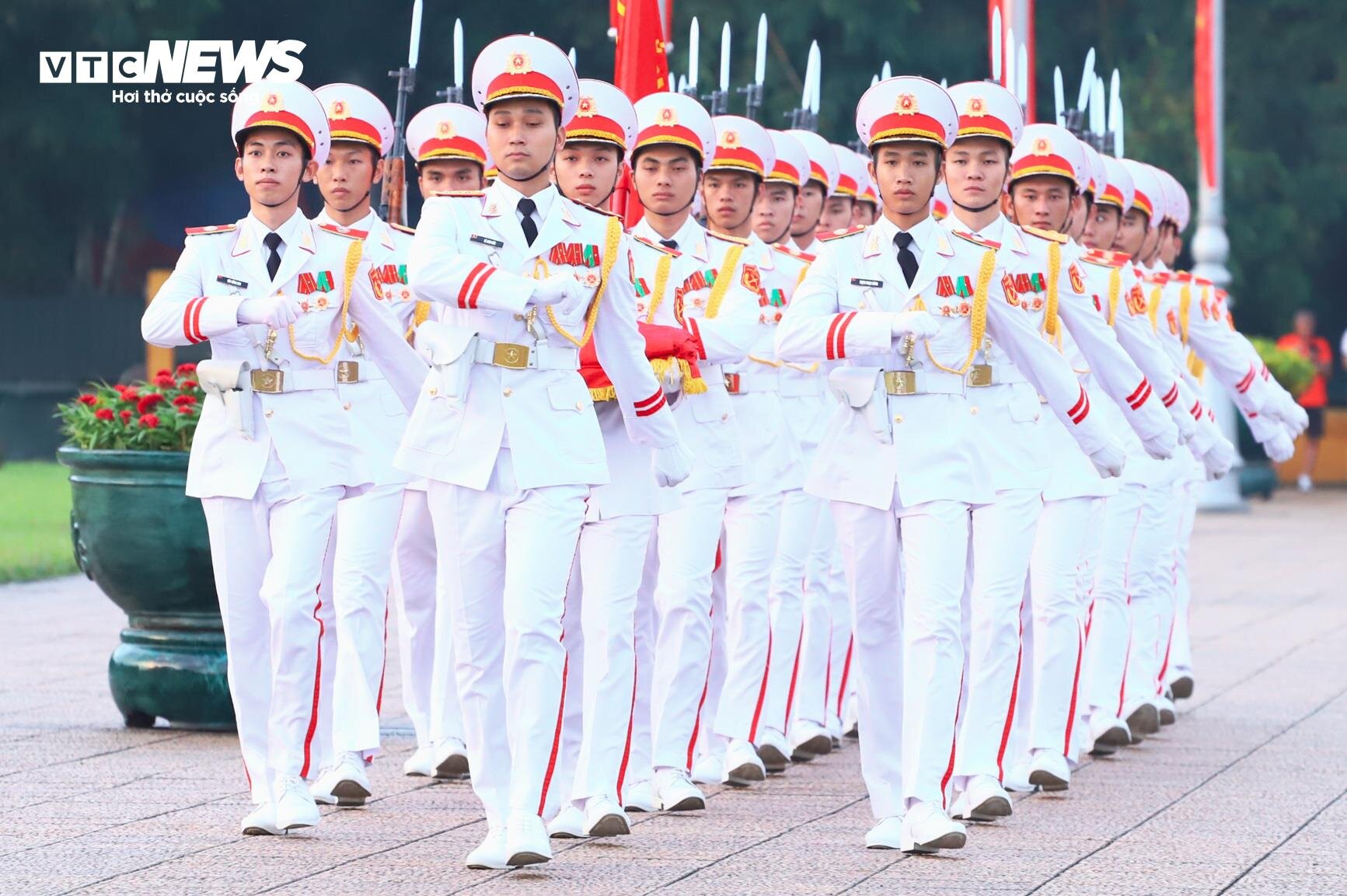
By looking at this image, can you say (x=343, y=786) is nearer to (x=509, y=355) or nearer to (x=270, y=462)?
(x=270, y=462)

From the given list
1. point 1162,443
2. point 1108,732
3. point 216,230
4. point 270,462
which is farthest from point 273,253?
point 1108,732

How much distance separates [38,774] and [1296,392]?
21.4m

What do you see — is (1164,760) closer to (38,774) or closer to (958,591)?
(958,591)

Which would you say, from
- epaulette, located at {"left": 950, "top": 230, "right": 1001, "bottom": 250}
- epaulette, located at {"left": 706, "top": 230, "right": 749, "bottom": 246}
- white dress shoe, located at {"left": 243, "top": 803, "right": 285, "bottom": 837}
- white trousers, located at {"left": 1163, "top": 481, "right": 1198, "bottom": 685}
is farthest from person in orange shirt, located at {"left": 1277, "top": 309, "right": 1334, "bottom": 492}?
white dress shoe, located at {"left": 243, "top": 803, "right": 285, "bottom": 837}

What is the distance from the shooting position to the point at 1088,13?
102ft

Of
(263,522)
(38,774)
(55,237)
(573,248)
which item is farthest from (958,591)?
(55,237)

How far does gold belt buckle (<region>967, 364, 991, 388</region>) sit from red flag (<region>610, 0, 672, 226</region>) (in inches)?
130

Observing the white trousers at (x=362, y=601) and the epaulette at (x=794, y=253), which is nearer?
the white trousers at (x=362, y=601)

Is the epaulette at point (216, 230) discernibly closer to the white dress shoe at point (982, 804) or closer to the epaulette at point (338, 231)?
the epaulette at point (338, 231)

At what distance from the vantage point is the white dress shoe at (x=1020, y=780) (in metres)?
8.70

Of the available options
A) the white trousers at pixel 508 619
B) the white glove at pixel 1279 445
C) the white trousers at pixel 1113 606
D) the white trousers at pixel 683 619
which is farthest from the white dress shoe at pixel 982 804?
the white glove at pixel 1279 445

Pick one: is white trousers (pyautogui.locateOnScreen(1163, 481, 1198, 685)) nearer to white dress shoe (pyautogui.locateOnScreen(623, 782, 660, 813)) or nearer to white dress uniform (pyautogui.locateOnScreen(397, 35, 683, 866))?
white dress shoe (pyautogui.locateOnScreen(623, 782, 660, 813))

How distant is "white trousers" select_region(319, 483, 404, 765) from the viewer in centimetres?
834

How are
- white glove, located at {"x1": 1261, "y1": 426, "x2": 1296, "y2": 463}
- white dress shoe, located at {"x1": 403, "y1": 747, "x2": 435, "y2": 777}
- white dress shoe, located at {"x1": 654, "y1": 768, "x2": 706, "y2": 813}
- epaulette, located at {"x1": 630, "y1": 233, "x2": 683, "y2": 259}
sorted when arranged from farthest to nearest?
white glove, located at {"x1": 1261, "y1": 426, "x2": 1296, "y2": 463}, white dress shoe, located at {"x1": 403, "y1": 747, "x2": 435, "y2": 777}, epaulette, located at {"x1": 630, "y1": 233, "x2": 683, "y2": 259}, white dress shoe, located at {"x1": 654, "y1": 768, "x2": 706, "y2": 813}
